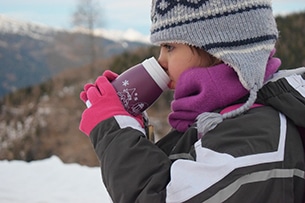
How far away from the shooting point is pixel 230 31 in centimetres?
90

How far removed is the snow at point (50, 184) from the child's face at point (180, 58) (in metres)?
1.53

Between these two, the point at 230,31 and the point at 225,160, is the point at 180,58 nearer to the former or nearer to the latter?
the point at 230,31

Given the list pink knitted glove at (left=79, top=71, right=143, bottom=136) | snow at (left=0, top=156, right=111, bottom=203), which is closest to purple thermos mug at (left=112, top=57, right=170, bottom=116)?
pink knitted glove at (left=79, top=71, right=143, bottom=136)

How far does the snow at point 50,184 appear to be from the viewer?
256 centimetres

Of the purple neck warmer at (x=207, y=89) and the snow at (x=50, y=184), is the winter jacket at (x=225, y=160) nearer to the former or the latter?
the purple neck warmer at (x=207, y=89)

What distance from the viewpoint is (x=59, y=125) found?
10.5 meters

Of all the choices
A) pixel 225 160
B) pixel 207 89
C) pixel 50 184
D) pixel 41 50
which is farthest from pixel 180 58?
pixel 41 50

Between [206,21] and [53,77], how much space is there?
13292 mm

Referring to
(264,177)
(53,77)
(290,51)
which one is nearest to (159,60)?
(264,177)

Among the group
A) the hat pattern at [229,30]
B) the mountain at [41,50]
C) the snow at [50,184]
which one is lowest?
the mountain at [41,50]

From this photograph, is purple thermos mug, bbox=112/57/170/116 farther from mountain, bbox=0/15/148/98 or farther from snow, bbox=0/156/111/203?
mountain, bbox=0/15/148/98

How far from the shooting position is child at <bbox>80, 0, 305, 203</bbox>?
0.80m

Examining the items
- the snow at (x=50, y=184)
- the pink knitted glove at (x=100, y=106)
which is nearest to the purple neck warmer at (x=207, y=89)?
the pink knitted glove at (x=100, y=106)

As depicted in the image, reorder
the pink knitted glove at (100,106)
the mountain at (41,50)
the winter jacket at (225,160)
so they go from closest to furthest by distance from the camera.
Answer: the winter jacket at (225,160), the pink knitted glove at (100,106), the mountain at (41,50)
